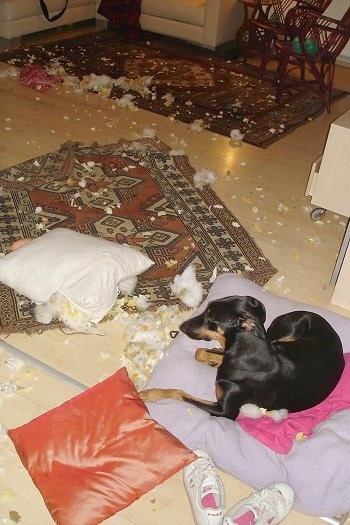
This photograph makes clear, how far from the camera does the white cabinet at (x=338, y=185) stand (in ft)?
8.56

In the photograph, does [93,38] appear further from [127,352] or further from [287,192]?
[127,352]

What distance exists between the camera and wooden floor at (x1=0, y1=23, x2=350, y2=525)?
1760 millimetres

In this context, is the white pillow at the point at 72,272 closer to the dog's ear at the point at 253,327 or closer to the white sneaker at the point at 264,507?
the dog's ear at the point at 253,327

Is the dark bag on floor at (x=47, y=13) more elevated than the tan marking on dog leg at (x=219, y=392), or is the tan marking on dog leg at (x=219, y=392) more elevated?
the dark bag on floor at (x=47, y=13)

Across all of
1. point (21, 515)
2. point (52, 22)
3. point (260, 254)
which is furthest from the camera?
point (52, 22)

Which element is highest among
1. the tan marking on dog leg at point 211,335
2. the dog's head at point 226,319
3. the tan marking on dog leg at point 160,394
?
the dog's head at point 226,319

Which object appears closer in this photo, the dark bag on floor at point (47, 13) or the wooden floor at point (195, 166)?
the wooden floor at point (195, 166)

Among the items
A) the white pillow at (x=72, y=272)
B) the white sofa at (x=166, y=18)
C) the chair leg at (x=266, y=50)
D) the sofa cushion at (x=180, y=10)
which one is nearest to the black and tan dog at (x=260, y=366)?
the white pillow at (x=72, y=272)

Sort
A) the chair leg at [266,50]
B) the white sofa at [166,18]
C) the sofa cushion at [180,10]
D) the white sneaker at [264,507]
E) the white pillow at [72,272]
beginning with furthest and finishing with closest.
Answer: the sofa cushion at [180,10]
the white sofa at [166,18]
the chair leg at [266,50]
the white pillow at [72,272]
the white sneaker at [264,507]

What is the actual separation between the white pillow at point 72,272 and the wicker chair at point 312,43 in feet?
10.5

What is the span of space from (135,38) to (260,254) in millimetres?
4475

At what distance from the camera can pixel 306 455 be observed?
179 centimetres

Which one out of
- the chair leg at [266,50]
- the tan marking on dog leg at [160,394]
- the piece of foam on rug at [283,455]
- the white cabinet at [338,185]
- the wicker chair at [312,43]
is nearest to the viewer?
the piece of foam on rug at [283,455]

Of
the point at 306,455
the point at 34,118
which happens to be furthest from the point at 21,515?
the point at 34,118
